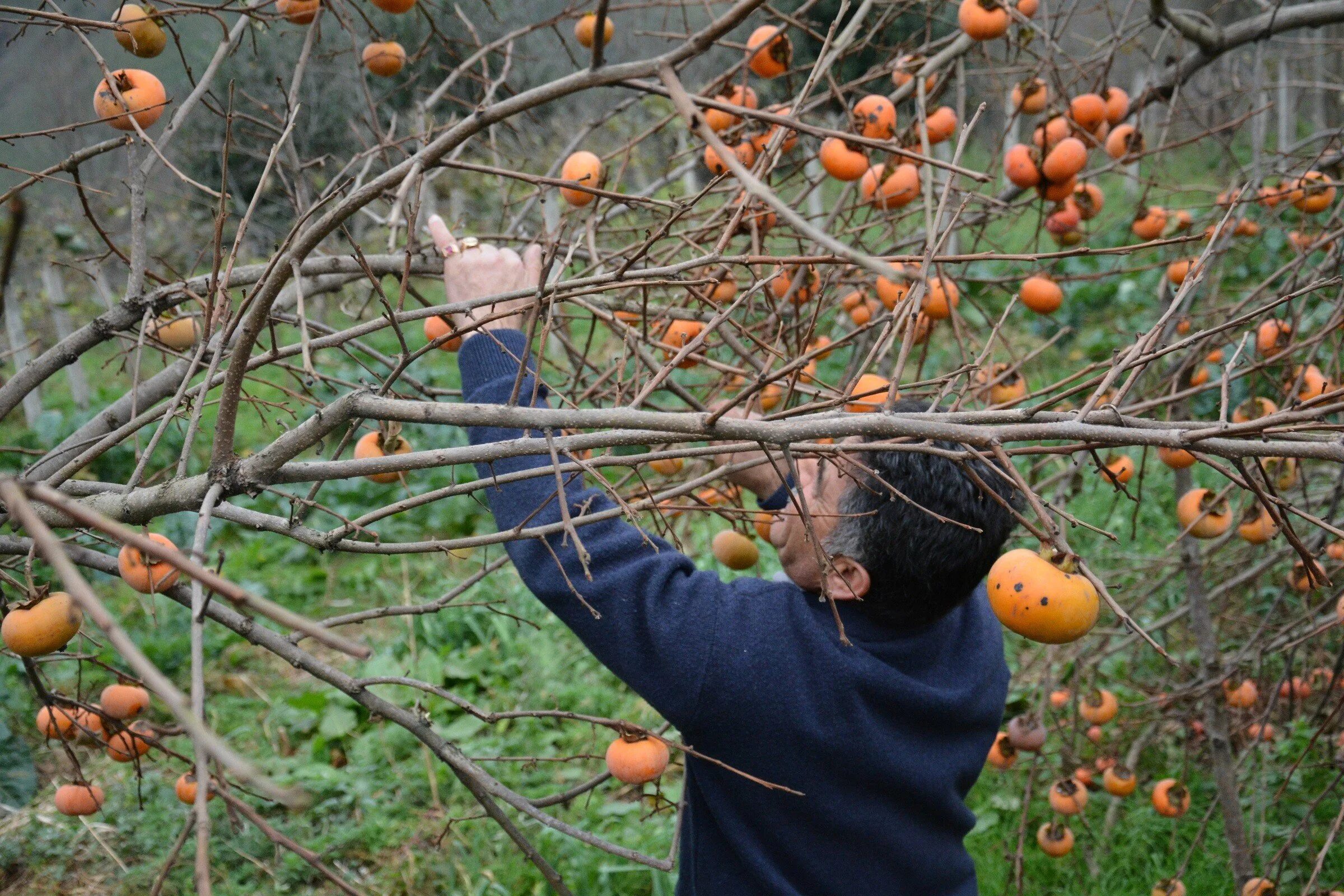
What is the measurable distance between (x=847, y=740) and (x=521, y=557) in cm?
53

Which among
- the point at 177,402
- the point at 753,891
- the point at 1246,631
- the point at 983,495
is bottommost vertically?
the point at 1246,631

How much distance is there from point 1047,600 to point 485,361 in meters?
0.88

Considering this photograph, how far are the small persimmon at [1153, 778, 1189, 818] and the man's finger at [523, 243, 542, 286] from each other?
203cm

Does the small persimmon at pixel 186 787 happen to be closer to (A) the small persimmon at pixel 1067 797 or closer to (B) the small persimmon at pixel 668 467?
(B) the small persimmon at pixel 668 467

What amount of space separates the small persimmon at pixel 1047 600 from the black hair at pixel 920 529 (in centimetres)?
26

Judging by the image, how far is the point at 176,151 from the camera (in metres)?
6.68

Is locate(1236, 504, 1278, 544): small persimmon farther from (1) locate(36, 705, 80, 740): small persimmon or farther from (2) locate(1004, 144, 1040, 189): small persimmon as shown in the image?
(1) locate(36, 705, 80, 740): small persimmon

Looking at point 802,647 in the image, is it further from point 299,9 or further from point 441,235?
point 299,9

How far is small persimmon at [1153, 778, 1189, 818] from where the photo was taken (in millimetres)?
2510

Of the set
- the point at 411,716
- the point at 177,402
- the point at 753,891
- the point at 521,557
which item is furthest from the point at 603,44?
the point at 753,891

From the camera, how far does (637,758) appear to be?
57.0 inches

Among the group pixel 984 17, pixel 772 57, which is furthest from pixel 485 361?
pixel 984 17

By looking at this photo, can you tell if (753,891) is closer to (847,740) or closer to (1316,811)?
(847,740)

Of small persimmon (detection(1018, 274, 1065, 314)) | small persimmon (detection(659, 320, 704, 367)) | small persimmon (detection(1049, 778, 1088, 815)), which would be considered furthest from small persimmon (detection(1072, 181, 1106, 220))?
small persimmon (detection(1049, 778, 1088, 815))
